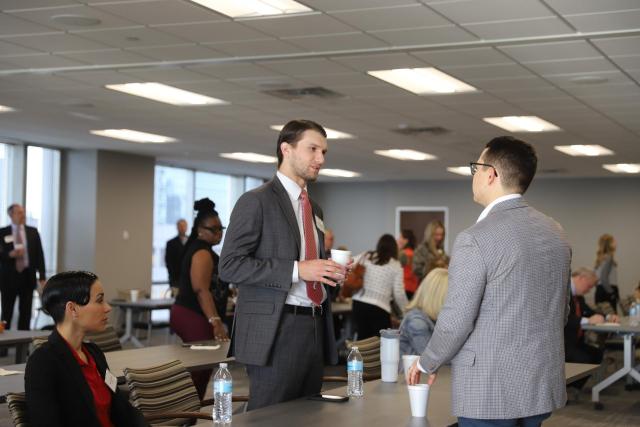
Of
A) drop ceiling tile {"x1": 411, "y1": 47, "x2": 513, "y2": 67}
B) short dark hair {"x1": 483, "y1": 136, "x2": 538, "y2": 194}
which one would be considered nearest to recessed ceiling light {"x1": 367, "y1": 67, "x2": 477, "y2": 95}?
drop ceiling tile {"x1": 411, "y1": 47, "x2": 513, "y2": 67}

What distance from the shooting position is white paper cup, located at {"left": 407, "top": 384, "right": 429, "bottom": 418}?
3.17m

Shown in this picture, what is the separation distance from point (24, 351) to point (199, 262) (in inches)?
84.4

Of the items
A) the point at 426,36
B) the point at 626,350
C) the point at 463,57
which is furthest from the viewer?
the point at 626,350

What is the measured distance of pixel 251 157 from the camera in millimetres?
16641

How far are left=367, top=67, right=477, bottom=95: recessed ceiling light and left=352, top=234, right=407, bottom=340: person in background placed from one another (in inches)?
60.3

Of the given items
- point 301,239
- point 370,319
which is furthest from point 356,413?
point 370,319

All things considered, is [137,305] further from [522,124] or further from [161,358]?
[161,358]

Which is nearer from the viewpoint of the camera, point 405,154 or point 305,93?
point 305,93

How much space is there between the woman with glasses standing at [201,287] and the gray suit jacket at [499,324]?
129 inches

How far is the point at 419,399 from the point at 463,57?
480 centimetres

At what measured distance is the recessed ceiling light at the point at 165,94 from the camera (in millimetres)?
9430

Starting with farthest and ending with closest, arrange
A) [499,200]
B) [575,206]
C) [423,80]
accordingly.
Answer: [575,206]
[423,80]
[499,200]

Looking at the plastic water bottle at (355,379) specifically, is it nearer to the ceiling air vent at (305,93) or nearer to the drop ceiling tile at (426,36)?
the drop ceiling tile at (426,36)

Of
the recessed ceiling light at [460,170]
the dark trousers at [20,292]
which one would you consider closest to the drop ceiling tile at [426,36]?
the dark trousers at [20,292]
